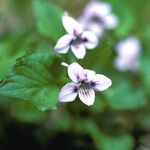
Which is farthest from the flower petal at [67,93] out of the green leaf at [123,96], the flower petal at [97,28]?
the flower petal at [97,28]

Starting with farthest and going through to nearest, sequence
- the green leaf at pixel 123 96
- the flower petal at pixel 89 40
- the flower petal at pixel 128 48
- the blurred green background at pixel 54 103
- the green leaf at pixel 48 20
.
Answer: the flower petal at pixel 128 48
the green leaf at pixel 123 96
the green leaf at pixel 48 20
the flower petal at pixel 89 40
the blurred green background at pixel 54 103

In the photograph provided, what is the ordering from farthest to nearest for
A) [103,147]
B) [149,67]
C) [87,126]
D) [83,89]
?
[149,67], [87,126], [103,147], [83,89]

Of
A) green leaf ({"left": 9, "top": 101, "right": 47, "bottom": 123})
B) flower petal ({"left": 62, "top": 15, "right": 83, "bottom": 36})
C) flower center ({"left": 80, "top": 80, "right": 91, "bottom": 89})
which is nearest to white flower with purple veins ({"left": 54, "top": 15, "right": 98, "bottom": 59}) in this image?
flower petal ({"left": 62, "top": 15, "right": 83, "bottom": 36})

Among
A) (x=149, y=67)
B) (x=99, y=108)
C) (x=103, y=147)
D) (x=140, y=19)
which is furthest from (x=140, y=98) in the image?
(x=140, y=19)

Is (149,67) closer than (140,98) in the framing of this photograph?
No

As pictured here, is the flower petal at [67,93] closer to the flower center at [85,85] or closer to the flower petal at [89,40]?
the flower center at [85,85]

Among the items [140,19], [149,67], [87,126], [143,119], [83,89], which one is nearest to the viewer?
[83,89]

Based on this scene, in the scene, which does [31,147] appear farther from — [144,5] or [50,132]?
[144,5]

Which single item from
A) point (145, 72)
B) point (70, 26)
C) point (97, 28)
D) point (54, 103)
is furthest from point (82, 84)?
point (145, 72)
